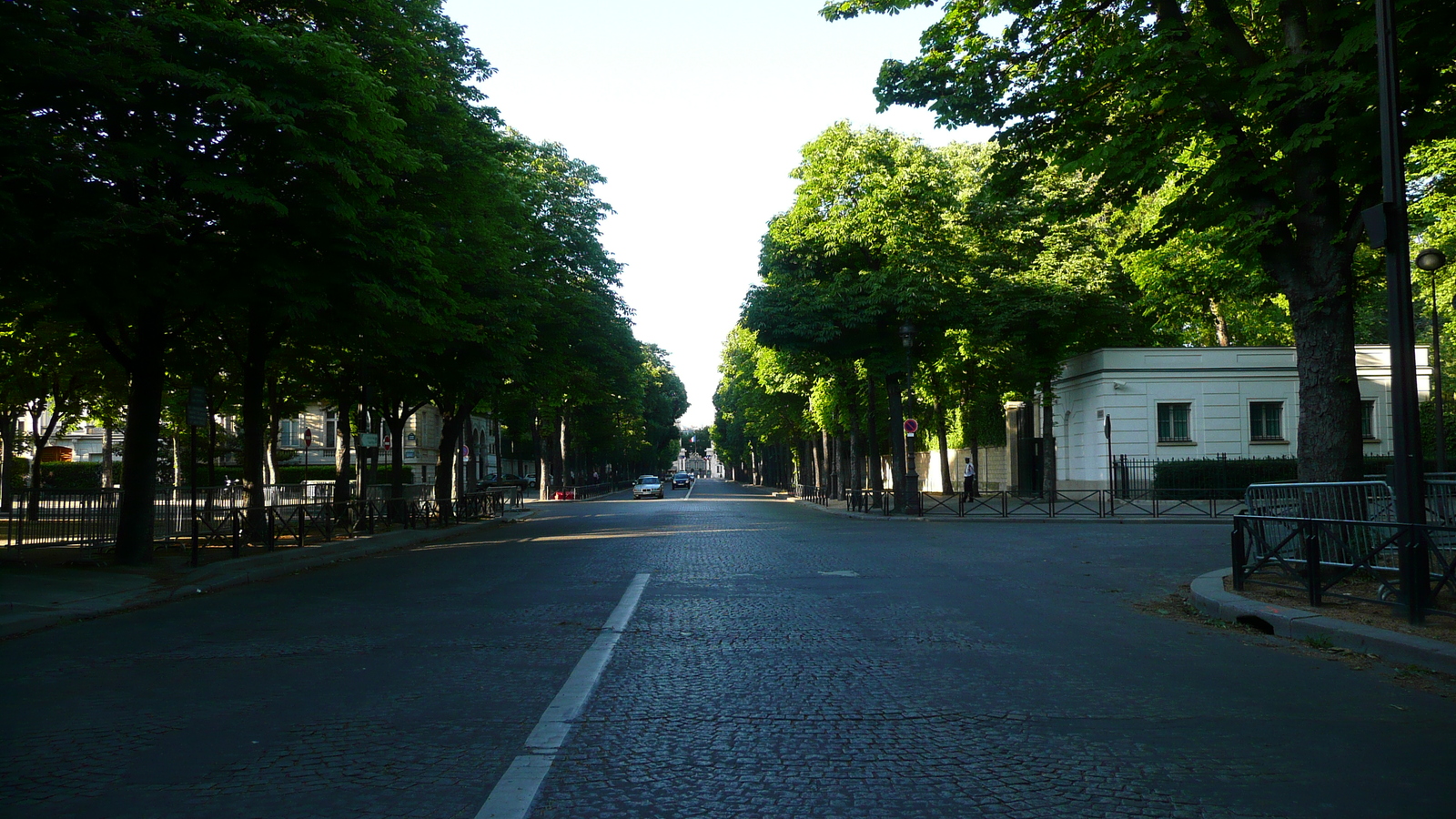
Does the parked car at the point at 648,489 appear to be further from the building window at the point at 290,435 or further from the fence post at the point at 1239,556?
the fence post at the point at 1239,556

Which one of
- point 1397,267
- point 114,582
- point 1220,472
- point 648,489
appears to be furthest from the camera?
point 648,489

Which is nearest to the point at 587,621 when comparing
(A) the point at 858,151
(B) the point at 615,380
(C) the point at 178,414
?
(A) the point at 858,151

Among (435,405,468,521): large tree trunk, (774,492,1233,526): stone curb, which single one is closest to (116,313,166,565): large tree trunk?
(435,405,468,521): large tree trunk

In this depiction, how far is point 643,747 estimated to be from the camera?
5352mm

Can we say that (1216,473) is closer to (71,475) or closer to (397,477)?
(397,477)

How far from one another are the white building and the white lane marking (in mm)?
33585

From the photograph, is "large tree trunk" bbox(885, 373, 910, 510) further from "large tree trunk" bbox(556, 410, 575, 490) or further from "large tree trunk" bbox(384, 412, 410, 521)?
"large tree trunk" bbox(556, 410, 575, 490)

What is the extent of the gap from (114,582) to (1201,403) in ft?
118

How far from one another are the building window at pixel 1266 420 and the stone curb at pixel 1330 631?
31427mm

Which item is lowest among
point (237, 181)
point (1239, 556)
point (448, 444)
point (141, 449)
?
point (1239, 556)

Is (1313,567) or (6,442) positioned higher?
(6,442)

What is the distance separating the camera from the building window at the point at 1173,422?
3922 cm

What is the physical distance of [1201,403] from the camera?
39.2 meters

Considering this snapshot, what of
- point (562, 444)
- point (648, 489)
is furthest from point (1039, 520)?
point (562, 444)
